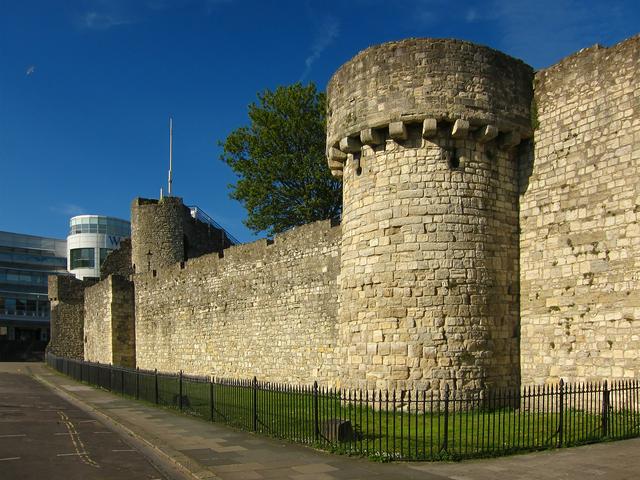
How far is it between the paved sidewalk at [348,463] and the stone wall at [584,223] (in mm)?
2989

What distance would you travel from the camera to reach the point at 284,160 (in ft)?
120

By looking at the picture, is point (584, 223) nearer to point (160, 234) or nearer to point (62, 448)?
point (62, 448)

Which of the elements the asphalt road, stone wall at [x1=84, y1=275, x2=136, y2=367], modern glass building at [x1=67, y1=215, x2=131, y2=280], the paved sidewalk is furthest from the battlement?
modern glass building at [x1=67, y1=215, x2=131, y2=280]

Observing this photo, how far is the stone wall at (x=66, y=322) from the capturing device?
47375 millimetres

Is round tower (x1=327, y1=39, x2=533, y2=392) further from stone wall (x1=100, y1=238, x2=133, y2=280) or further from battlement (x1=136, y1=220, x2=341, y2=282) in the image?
stone wall (x1=100, y1=238, x2=133, y2=280)

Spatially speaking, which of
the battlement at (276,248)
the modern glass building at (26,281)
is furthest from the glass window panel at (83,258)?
the battlement at (276,248)

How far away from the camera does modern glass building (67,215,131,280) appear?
94188 mm

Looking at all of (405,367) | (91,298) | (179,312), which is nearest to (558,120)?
(405,367)

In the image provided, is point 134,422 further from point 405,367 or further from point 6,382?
point 6,382

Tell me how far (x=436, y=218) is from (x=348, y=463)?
20.5 ft

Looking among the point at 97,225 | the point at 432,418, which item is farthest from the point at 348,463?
the point at 97,225

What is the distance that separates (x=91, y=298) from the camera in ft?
140

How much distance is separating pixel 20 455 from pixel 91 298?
32.4 metres

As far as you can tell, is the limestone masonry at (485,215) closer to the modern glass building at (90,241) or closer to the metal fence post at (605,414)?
the metal fence post at (605,414)
